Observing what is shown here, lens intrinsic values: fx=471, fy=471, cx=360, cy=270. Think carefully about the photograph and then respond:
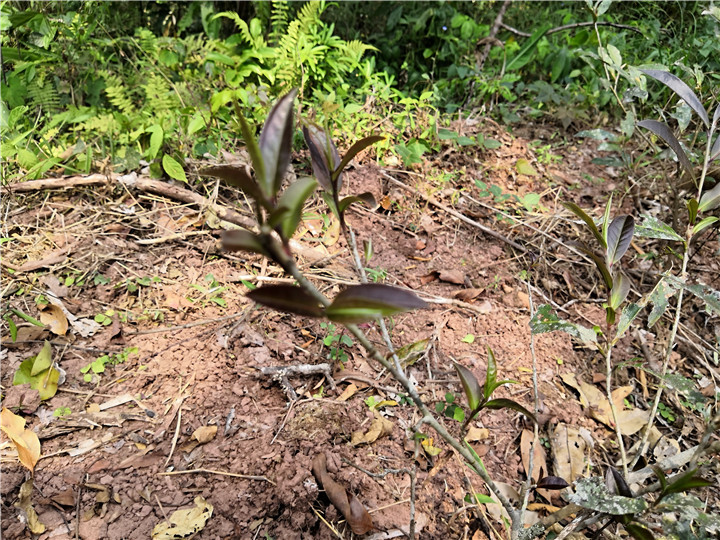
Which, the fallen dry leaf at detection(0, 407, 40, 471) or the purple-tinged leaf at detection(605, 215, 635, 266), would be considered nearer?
the purple-tinged leaf at detection(605, 215, 635, 266)

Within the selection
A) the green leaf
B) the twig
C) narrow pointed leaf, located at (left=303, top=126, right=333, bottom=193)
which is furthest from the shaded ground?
narrow pointed leaf, located at (left=303, top=126, right=333, bottom=193)

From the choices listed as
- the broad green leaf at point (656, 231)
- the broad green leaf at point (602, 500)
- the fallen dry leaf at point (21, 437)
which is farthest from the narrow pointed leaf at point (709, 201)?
the fallen dry leaf at point (21, 437)

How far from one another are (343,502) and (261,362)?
605 mm

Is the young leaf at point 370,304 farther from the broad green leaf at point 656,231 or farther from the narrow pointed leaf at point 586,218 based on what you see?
the broad green leaf at point 656,231

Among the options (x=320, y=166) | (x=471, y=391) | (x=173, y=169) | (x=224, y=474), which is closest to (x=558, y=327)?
(x=471, y=391)

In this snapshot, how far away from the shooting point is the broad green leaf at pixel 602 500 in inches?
37.1

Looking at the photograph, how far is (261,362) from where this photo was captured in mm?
1750

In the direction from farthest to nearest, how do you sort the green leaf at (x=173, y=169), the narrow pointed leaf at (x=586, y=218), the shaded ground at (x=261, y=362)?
the green leaf at (x=173, y=169)
the shaded ground at (x=261, y=362)
the narrow pointed leaf at (x=586, y=218)

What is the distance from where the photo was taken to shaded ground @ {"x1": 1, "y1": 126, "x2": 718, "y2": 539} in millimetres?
1370

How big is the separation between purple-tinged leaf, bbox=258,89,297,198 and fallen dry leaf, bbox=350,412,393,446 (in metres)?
1.09

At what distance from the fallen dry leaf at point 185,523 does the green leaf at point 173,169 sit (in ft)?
5.27

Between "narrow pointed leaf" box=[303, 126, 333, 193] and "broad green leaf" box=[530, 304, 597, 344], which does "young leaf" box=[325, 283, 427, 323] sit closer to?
"narrow pointed leaf" box=[303, 126, 333, 193]

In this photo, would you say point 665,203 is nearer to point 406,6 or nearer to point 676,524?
point 676,524

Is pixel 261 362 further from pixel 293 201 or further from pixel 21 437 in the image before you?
pixel 293 201
